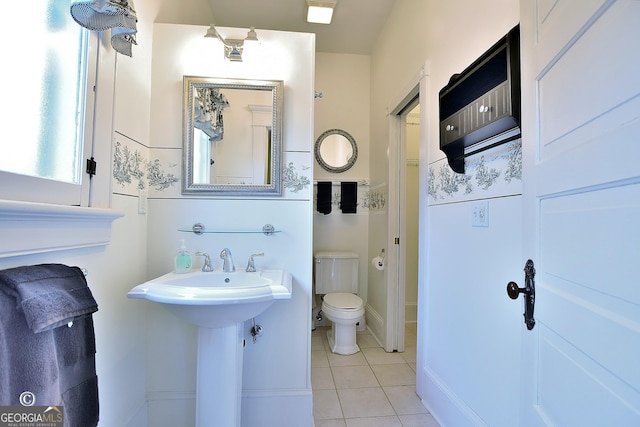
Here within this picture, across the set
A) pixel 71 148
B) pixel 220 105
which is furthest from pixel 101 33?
pixel 220 105

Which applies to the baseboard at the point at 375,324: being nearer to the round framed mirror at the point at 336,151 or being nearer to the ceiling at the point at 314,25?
the round framed mirror at the point at 336,151

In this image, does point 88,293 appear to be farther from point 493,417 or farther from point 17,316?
point 493,417

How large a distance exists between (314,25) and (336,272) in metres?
2.34

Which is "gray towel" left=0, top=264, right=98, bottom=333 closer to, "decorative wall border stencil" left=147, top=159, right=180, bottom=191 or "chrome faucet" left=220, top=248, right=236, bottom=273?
"chrome faucet" left=220, top=248, right=236, bottom=273

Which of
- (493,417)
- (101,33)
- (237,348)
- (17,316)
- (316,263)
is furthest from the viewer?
(316,263)

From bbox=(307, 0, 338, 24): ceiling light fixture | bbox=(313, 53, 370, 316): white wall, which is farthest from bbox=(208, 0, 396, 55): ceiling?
bbox=(313, 53, 370, 316): white wall

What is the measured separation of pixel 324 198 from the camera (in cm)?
290

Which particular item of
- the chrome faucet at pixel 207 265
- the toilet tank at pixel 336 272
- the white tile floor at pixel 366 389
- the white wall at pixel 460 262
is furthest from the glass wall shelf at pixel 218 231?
the toilet tank at pixel 336 272

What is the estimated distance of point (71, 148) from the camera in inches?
39.0

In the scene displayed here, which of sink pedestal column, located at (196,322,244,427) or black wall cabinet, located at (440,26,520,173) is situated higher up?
black wall cabinet, located at (440,26,520,173)

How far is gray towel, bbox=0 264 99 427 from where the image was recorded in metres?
0.71

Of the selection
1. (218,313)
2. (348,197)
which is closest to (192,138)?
(218,313)

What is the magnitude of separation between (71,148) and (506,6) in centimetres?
174

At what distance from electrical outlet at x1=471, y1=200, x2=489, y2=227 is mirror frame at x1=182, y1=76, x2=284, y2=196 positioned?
3.26 feet
